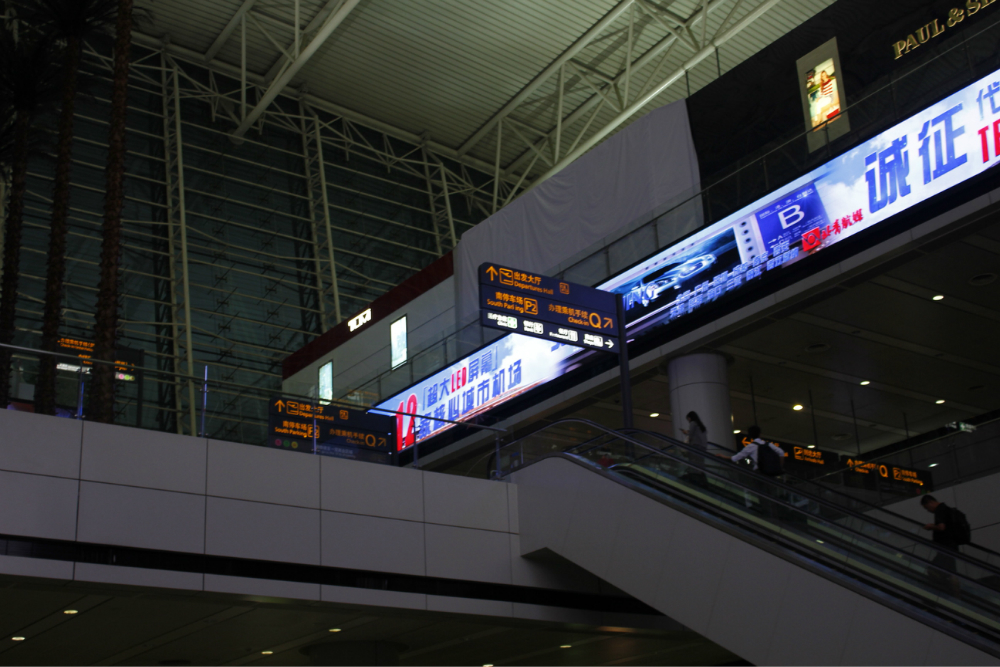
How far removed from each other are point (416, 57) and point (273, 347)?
500 inches

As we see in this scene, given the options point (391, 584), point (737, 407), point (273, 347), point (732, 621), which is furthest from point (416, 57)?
point (732, 621)

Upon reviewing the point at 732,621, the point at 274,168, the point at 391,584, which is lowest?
the point at 732,621

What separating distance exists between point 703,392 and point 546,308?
402 cm

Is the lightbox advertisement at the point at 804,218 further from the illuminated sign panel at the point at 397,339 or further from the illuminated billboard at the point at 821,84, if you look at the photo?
the illuminated sign panel at the point at 397,339

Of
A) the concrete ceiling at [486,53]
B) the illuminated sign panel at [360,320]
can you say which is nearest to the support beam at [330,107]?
the concrete ceiling at [486,53]

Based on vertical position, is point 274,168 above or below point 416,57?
below

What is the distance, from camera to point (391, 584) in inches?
517

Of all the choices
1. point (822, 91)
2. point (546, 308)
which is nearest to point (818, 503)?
point (546, 308)

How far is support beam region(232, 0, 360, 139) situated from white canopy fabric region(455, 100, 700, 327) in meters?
9.26

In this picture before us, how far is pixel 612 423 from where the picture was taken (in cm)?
2220

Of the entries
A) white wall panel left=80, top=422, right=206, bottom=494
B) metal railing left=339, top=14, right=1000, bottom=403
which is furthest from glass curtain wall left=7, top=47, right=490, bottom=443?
white wall panel left=80, top=422, right=206, bottom=494

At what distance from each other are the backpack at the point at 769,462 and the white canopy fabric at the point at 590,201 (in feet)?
21.0

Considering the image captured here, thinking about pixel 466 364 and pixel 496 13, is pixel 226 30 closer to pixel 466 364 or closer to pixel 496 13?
pixel 496 13

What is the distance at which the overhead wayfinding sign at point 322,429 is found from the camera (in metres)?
13.5
